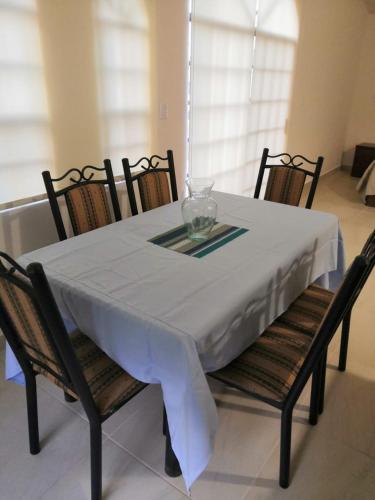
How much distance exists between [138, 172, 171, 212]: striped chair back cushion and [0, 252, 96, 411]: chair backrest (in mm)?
1285

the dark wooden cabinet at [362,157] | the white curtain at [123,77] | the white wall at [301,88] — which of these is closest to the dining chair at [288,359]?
the white wall at [301,88]

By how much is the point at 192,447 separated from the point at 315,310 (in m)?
0.86

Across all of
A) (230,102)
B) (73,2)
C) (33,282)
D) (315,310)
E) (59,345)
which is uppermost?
(73,2)

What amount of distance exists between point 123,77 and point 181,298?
1932 mm

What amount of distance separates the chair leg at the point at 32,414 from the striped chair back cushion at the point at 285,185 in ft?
6.32

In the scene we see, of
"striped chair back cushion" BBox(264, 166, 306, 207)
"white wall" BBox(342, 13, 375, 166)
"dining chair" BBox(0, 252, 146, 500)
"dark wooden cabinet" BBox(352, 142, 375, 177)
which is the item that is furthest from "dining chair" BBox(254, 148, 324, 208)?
"white wall" BBox(342, 13, 375, 166)

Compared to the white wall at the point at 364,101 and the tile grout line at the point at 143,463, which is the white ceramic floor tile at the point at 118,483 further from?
the white wall at the point at 364,101

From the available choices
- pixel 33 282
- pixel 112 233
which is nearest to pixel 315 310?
pixel 112 233

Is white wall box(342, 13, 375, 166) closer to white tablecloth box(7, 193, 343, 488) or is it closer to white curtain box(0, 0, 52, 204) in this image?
white tablecloth box(7, 193, 343, 488)

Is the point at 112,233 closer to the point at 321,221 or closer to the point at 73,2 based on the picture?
the point at 321,221

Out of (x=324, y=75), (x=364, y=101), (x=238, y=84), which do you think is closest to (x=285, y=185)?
(x=238, y=84)

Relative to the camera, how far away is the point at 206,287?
1398mm

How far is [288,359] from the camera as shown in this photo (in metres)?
1.46

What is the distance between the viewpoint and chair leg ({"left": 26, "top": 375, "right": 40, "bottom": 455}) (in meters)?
1.48
